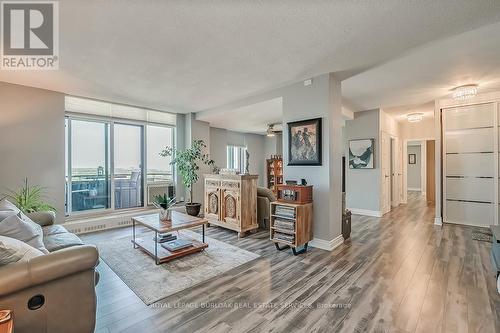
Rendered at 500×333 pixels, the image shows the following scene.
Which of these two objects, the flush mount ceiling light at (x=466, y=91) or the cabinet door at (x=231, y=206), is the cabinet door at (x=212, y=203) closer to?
the cabinet door at (x=231, y=206)

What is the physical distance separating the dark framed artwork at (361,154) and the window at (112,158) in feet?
15.8

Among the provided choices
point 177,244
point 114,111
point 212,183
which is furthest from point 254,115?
point 177,244

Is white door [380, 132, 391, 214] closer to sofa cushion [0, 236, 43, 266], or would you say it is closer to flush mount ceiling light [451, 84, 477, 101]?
flush mount ceiling light [451, 84, 477, 101]

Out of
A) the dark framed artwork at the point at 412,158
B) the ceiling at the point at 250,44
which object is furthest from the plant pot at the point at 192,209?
the dark framed artwork at the point at 412,158

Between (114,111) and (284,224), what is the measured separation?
14.5 ft

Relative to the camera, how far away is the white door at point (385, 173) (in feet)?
18.7

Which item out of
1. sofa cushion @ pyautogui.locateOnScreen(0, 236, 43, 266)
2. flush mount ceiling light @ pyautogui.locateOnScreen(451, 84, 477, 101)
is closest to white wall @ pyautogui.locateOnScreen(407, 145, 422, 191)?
flush mount ceiling light @ pyautogui.locateOnScreen(451, 84, 477, 101)

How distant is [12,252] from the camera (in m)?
1.47

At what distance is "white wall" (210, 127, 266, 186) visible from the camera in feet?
24.7

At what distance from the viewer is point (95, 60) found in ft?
9.59

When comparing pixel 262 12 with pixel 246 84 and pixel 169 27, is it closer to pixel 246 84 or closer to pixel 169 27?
pixel 169 27

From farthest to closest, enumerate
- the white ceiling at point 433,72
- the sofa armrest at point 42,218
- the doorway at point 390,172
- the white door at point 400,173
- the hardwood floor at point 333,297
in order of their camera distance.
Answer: the white door at point 400,173 → the doorway at point 390,172 → the sofa armrest at point 42,218 → the white ceiling at point 433,72 → the hardwood floor at point 333,297

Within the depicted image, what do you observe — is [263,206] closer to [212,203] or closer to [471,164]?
[212,203]

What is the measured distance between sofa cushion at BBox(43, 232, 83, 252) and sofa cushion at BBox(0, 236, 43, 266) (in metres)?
0.71
